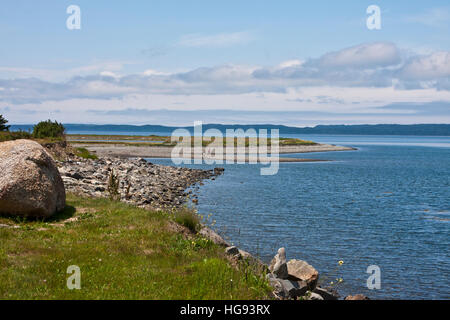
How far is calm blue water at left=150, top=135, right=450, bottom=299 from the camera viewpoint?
64.5 ft

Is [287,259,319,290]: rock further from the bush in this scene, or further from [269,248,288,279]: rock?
the bush

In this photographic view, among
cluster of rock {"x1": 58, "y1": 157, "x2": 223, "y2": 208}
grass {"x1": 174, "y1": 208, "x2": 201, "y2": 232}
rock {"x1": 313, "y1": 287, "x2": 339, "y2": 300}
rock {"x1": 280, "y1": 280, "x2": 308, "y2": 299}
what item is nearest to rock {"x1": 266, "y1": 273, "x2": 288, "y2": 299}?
rock {"x1": 280, "y1": 280, "x2": 308, "y2": 299}

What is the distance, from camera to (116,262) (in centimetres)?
1266

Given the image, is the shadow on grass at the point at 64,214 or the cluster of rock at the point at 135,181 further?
the cluster of rock at the point at 135,181

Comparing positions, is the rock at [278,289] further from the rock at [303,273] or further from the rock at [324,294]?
the rock at [324,294]

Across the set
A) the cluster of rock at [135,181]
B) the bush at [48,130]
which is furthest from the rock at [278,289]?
the bush at [48,130]

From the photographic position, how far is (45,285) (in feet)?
35.5

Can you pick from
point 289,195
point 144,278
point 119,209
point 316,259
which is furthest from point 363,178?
point 144,278

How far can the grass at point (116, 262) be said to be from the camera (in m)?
10.8

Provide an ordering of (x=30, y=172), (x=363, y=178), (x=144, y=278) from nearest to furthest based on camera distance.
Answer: (x=144, y=278)
(x=30, y=172)
(x=363, y=178)

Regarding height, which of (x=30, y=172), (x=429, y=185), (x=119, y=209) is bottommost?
(x=429, y=185)

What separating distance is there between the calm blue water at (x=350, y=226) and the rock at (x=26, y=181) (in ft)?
35.3
